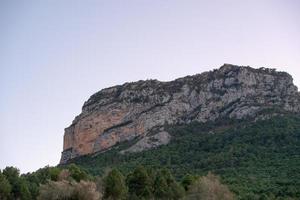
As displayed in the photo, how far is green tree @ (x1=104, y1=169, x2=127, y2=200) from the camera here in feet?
218

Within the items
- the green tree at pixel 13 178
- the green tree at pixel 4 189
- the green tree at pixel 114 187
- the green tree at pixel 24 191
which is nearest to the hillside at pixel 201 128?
the green tree at pixel 114 187

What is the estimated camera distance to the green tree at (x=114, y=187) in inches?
2613

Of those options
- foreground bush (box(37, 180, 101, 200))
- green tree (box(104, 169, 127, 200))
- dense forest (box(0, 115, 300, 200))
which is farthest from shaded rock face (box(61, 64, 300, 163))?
foreground bush (box(37, 180, 101, 200))

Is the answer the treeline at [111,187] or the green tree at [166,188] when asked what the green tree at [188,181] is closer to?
the treeline at [111,187]

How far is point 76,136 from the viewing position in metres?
145

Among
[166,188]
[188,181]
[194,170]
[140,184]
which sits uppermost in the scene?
[194,170]

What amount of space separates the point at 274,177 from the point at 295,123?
31238mm

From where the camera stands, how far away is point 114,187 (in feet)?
218

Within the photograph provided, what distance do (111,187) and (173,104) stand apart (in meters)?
68.9

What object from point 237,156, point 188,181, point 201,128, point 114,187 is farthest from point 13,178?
point 201,128

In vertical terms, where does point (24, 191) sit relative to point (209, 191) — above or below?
above

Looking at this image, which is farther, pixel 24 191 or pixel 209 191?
pixel 24 191

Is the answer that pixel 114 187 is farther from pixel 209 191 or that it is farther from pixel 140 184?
pixel 209 191

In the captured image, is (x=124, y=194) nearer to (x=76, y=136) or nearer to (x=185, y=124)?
(x=185, y=124)
